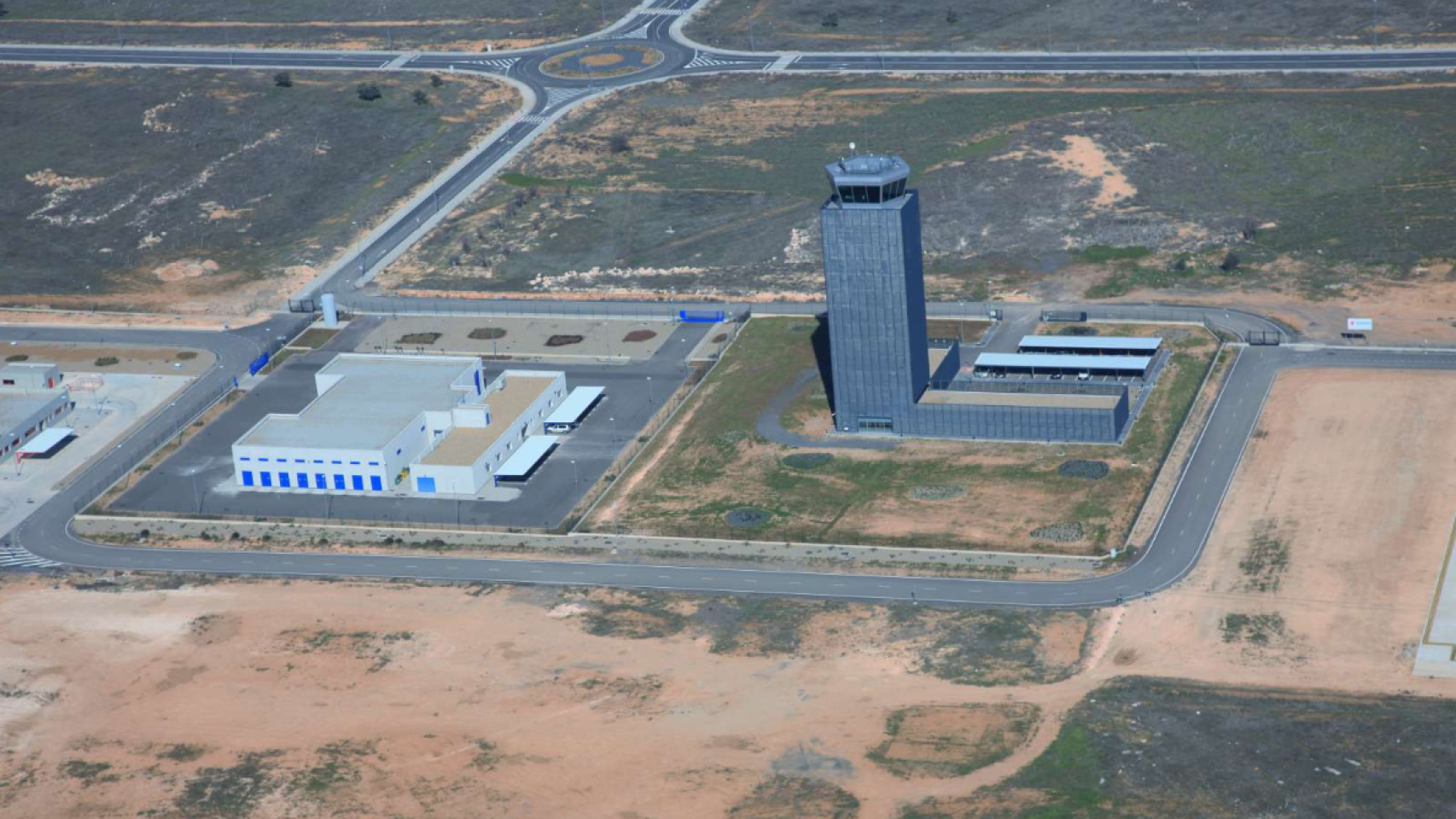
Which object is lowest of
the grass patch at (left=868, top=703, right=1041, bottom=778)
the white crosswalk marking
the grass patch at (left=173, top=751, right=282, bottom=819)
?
the grass patch at (left=868, top=703, right=1041, bottom=778)

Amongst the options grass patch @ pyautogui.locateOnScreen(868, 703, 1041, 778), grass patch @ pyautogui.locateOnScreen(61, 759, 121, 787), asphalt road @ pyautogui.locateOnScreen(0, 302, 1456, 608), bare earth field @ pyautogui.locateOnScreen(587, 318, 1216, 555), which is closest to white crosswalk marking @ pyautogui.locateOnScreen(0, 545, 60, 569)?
asphalt road @ pyautogui.locateOnScreen(0, 302, 1456, 608)

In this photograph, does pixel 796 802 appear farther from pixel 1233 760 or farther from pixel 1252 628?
pixel 1252 628

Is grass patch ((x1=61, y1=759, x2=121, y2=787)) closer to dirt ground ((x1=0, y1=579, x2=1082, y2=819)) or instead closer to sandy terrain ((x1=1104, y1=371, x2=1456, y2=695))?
dirt ground ((x1=0, y1=579, x2=1082, y2=819))

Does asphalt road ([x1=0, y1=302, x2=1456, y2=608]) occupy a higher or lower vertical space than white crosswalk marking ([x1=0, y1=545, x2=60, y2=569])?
lower

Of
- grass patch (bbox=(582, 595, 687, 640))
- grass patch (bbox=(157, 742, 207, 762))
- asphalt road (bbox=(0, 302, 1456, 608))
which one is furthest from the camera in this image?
asphalt road (bbox=(0, 302, 1456, 608))

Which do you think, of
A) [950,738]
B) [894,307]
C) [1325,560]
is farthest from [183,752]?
[1325,560]

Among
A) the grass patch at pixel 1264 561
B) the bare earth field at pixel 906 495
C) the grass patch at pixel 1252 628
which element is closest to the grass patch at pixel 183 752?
the bare earth field at pixel 906 495

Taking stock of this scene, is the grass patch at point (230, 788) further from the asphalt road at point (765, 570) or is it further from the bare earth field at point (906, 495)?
the bare earth field at point (906, 495)
